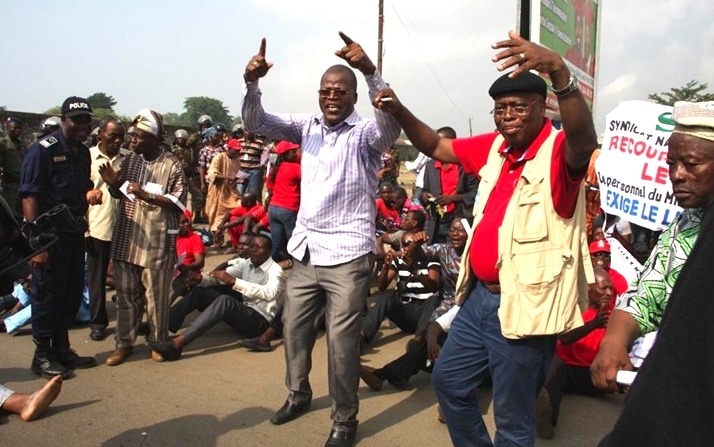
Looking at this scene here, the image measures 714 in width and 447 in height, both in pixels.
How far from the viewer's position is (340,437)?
10.6ft

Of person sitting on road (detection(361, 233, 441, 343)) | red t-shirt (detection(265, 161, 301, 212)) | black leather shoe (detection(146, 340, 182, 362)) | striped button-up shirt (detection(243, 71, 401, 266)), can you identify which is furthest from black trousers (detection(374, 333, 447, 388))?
red t-shirt (detection(265, 161, 301, 212))

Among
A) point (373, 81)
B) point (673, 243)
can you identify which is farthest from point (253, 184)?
point (673, 243)

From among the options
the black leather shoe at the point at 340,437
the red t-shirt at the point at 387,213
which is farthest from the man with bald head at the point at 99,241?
the red t-shirt at the point at 387,213

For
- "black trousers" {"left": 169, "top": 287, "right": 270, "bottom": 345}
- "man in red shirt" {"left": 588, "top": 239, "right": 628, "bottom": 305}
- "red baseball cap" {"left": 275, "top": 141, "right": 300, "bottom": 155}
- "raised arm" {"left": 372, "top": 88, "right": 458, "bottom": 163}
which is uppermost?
"raised arm" {"left": 372, "top": 88, "right": 458, "bottom": 163}

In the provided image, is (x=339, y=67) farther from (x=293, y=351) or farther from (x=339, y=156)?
(x=293, y=351)

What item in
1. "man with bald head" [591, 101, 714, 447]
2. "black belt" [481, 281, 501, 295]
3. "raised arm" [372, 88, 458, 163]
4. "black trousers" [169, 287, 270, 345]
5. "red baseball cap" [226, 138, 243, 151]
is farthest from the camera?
"red baseball cap" [226, 138, 243, 151]

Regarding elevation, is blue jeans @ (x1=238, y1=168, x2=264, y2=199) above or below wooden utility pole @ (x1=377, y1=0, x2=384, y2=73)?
below

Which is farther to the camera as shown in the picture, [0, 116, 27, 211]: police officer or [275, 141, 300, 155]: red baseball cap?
[0, 116, 27, 211]: police officer

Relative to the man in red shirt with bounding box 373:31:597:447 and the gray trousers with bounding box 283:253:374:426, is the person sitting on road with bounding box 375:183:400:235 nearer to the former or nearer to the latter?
the gray trousers with bounding box 283:253:374:426

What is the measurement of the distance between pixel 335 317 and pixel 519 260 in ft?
4.06

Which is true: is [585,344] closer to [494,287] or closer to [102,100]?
[494,287]

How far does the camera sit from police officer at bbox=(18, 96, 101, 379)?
3.98m

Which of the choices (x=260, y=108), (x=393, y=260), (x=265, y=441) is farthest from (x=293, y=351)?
(x=393, y=260)

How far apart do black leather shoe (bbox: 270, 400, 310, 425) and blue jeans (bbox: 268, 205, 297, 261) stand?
3180mm
